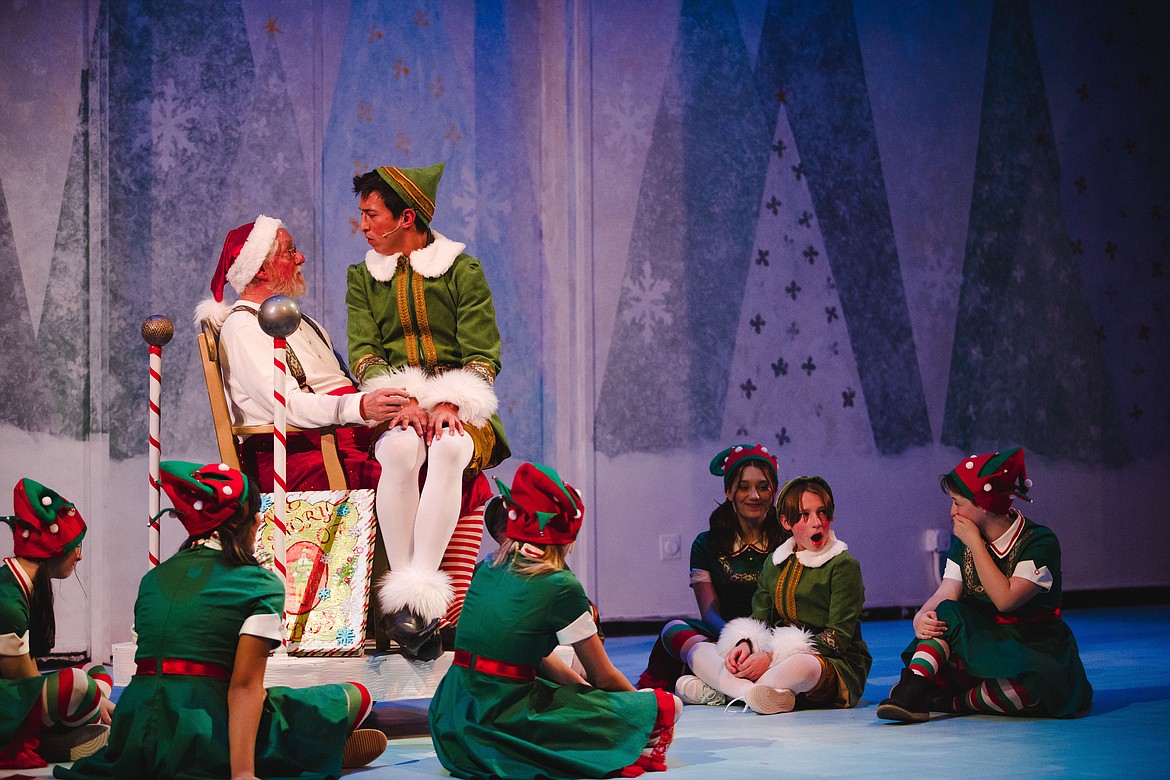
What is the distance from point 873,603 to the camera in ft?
24.3

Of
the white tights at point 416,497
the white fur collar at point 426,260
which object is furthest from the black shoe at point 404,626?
the white fur collar at point 426,260

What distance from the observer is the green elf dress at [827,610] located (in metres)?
4.46

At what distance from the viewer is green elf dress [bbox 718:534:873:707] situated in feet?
14.6

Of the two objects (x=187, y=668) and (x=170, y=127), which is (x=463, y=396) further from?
(x=170, y=127)

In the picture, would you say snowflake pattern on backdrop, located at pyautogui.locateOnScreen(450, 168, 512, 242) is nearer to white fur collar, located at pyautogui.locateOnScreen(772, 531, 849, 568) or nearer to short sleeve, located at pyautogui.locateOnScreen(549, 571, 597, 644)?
white fur collar, located at pyautogui.locateOnScreen(772, 531, 849, 568)

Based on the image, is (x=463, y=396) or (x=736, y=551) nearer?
(x=463, y=396)

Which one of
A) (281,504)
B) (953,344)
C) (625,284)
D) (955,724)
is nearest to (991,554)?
(955,724)

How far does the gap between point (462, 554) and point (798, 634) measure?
1.17m

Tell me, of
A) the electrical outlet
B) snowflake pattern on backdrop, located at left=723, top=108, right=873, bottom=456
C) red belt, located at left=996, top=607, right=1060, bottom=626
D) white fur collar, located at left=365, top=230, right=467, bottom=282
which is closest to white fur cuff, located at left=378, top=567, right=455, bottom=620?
white fur collar, located at left=365, top=230, right=467, bottom=282

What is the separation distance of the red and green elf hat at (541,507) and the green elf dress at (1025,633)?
150 centimetres

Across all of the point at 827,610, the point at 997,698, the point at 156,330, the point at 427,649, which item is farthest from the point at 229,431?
the point at 997,698

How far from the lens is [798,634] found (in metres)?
4.43

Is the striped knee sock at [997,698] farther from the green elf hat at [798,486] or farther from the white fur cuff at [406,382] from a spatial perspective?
the white fur cuff at [406,382]

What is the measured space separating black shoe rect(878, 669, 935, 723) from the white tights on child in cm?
33
